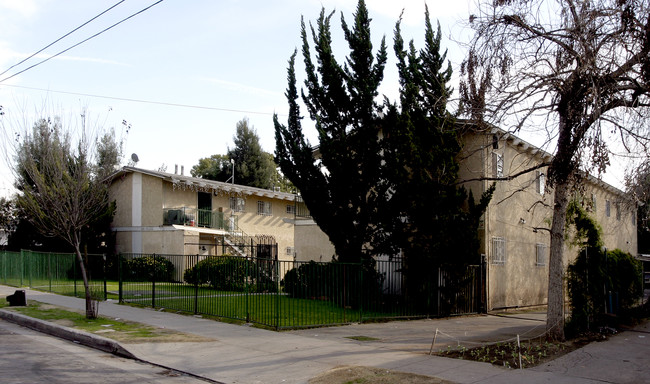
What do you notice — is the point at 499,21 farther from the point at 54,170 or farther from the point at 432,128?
the point at 54,170

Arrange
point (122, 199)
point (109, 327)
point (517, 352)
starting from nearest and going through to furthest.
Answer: point (517, 352)
point (109, 327)
point (122, 199)

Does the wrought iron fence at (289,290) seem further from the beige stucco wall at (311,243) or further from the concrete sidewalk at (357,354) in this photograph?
the beige stucco wall at (311,243)

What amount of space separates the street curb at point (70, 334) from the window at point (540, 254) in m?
17.6

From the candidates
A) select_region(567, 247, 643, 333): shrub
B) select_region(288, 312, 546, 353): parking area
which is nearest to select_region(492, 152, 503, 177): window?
select_region(567, 247, 643, 333): shrub

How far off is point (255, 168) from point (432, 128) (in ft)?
→ 145

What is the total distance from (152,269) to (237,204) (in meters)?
20.1

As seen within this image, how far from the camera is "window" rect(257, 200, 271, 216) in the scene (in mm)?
38531

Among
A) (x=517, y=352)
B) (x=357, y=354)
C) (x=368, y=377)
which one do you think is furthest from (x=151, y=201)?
(x=368, y=377)

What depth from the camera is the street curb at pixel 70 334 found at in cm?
1055

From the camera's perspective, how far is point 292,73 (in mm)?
18797

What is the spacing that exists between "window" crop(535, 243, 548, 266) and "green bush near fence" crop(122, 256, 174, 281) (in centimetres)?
1476

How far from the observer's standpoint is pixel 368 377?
834cm

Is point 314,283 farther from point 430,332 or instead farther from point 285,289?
point 430,332

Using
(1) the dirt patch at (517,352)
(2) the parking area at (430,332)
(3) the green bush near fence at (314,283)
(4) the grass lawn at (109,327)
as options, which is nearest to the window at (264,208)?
(4) the grass lawn at (109,327)
